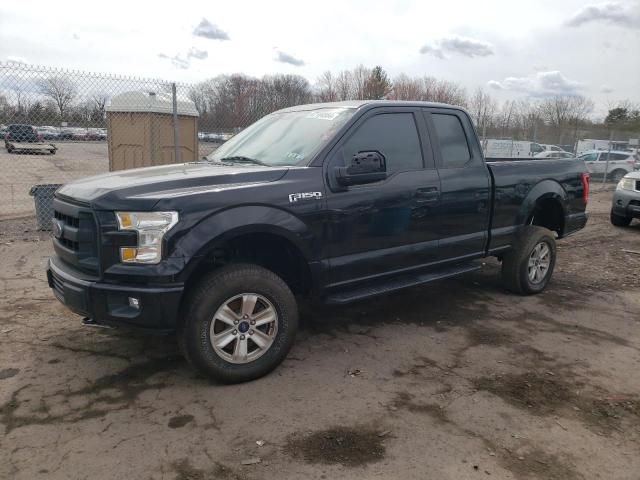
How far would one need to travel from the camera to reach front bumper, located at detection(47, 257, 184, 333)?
315 centimetres

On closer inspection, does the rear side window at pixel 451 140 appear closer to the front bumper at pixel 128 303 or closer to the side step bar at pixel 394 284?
the side step bar at pixel 394 284

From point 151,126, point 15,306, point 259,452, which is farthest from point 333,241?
point 151,126

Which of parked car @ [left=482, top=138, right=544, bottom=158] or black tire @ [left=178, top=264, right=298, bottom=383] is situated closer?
black tire @ [left=178, top=264, right=298, bottom=383]

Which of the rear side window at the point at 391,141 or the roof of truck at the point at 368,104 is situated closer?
the rear side window at the point at 391,141

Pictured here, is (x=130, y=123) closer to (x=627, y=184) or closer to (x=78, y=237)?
(x=78, y=237)

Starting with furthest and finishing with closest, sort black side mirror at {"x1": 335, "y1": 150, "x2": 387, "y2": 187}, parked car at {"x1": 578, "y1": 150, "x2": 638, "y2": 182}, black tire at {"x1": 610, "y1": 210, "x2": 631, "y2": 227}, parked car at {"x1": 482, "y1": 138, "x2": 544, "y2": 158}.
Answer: parked car at {"x1": 482, "y1": 138, "x2": 544, "y2": 158}, parked car at {"x1": 578, "y1": 150, "x2": 638, "y2": 182}, black tire at {"x1": 610, "y1": 210, "x2": 631, "y2": 227}, black side mirror at {"x1": 335, "y1": 150, "x2": 387, "y2": 187}

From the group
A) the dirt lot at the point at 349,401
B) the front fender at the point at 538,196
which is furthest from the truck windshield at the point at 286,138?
the front fender at the point at 538,196

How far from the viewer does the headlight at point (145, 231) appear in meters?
3.13

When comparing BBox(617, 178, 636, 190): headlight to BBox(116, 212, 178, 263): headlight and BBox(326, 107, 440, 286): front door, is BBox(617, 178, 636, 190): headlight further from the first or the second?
BBox(116, 212, 178, 263): headlight

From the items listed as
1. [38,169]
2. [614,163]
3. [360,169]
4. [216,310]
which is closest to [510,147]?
[614,163]

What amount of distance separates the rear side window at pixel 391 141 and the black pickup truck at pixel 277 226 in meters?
0.01

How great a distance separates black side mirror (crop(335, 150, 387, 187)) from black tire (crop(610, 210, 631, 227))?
28.9 ft

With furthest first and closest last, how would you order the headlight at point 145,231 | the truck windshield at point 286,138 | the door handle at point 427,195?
the door handle at point 427,195, the truck windshield at point 286,138, the headlight at point 145,231

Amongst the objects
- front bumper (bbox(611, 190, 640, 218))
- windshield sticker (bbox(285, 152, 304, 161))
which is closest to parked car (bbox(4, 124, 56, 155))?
windshield sticker (bbox(285, 152, 304, 161))
